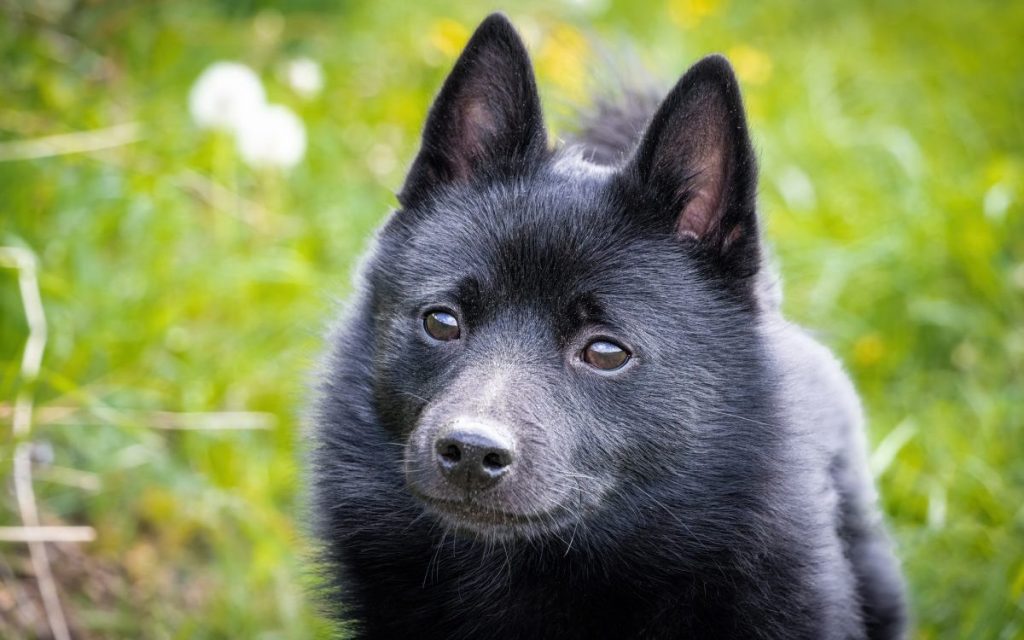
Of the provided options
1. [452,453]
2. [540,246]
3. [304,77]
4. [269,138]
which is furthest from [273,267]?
[452,453]

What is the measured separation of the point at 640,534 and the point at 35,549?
2.05 metres

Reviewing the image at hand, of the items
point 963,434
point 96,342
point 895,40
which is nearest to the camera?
point 96,342

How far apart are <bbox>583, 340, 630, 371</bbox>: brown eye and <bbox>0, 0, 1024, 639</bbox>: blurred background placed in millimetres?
1070

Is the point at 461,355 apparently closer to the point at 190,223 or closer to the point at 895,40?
the point at 190,223

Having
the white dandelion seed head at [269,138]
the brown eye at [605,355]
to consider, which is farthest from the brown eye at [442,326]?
the white dandelion seed head at [269,138]

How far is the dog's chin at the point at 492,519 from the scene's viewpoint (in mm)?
2754

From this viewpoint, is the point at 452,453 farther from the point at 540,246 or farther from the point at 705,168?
the point at 705,168

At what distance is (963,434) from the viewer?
4.76 metres

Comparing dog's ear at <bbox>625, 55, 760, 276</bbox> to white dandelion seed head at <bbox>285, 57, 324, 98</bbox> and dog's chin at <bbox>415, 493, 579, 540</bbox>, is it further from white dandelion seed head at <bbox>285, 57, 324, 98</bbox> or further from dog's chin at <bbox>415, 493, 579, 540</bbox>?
white dandelion seed head at <bbox>285, 57, 324, 98</bbox>

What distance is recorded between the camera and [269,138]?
218 inches

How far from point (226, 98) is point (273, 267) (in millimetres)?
970

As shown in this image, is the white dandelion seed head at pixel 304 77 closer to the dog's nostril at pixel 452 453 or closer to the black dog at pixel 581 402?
the black dog at pixel 581 402

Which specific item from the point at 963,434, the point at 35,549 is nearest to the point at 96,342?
the point at 35,549

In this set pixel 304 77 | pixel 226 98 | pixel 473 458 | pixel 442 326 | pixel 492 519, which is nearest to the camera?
pixel 473 458
